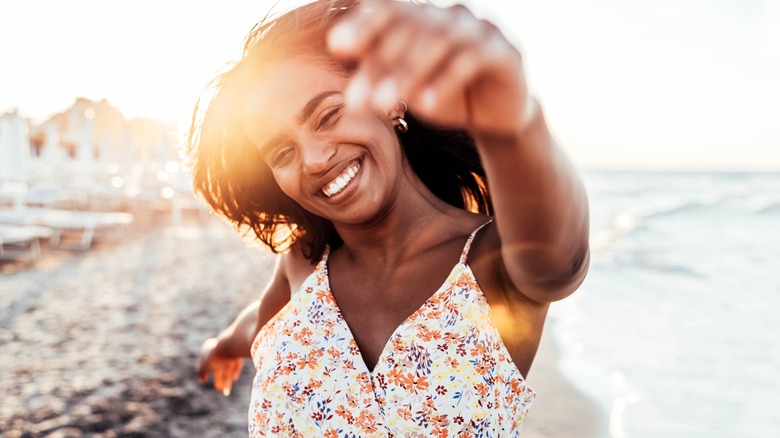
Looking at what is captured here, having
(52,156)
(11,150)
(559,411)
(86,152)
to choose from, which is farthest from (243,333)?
(52,156)

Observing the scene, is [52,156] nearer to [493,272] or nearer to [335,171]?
[335,171]

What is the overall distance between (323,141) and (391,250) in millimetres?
372

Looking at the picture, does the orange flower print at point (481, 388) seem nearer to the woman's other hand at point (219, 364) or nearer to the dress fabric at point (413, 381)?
the dress fabric at point (413, 381)

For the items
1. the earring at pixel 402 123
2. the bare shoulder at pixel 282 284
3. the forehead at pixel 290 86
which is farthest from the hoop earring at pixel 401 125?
the bare shoulder at pixel 282 284

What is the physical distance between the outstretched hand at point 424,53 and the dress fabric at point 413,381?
71 cm

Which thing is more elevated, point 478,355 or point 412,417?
point 478,355

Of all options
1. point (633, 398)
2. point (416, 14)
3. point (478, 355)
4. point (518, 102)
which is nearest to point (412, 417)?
point (478, 355)

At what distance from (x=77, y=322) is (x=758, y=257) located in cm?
1306

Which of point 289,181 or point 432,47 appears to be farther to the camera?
point 289,181

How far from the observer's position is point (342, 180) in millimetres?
1401

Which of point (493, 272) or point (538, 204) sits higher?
point (538, 204)

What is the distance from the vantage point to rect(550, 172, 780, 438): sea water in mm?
4891

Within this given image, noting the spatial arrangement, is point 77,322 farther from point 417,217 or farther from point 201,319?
point 417,217

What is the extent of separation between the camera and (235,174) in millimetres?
1922
